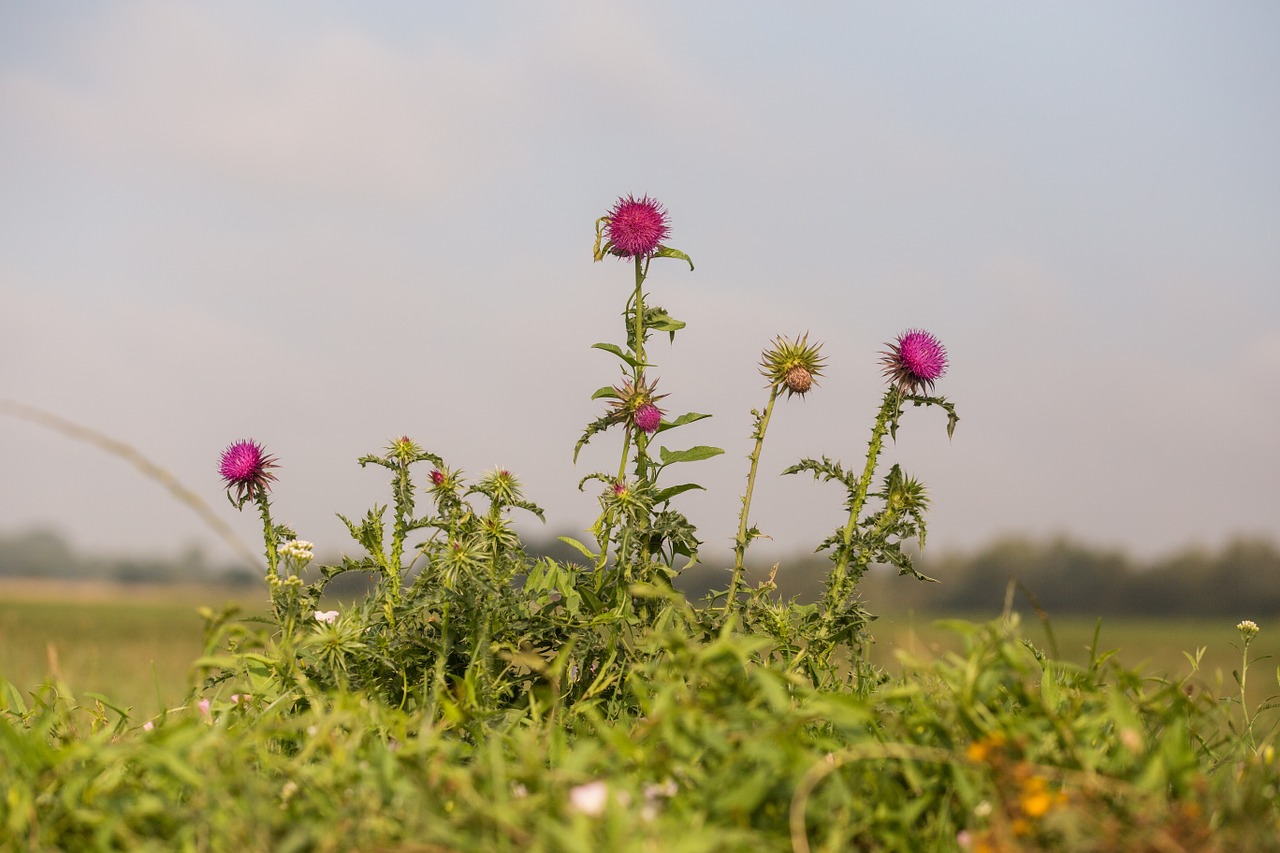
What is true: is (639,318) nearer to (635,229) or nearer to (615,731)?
(635,229)

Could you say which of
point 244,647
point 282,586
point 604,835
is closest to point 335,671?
point 282,586

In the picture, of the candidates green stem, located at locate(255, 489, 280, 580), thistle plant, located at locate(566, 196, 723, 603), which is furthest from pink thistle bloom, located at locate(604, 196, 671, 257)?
green stem, located at locate(255, 489, 280, 580)

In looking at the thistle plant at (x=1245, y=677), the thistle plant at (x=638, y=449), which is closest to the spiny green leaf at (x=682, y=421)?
the thistle plant at (x=638, y=449)

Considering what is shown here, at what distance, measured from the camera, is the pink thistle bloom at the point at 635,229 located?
3787mm

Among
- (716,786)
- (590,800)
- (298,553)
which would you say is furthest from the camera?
(298,553)

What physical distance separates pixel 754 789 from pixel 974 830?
1.64 ft

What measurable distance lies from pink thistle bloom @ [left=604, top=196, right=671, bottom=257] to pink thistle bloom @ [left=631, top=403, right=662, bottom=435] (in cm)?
61

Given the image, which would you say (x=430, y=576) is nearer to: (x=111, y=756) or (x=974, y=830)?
(x=111, y=756)

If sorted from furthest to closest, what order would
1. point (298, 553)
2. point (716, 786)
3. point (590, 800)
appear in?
point (298, 553) < point (716, 786) < point (590, 800)

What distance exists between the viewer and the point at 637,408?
11.8 feet

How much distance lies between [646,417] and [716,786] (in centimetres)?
190

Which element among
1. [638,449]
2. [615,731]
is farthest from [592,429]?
[615,731]

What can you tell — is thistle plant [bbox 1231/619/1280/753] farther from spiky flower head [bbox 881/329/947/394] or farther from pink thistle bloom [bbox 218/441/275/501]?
pink thistle bloom [bbox 218/441/275/501]

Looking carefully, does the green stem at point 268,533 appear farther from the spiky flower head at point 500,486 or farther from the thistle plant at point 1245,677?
the thistle plant at point 1245,677
